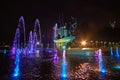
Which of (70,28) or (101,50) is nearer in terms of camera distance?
(101,50)

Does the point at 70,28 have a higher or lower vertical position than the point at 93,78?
higher

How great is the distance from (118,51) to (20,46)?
1871 inches

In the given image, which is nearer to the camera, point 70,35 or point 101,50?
point 101,50

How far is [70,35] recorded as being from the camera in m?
84.9

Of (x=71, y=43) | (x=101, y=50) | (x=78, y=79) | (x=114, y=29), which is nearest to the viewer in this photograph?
(x=78, y=79)

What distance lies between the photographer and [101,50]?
180 feet

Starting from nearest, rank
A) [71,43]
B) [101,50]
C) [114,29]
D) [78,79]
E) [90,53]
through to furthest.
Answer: [78,79]
[90,53]
[101,50]
[71,43]
[114,29]

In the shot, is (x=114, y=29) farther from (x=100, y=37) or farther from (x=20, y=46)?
(x=20, y=46)

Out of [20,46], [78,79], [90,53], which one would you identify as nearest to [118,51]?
[90,53]

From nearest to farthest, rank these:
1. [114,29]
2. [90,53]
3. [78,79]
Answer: [78,79] → [90,53] → [114,29]

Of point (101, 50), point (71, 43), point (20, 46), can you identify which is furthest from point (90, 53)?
point (20, 46)

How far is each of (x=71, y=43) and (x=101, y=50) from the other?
2520 centimetres

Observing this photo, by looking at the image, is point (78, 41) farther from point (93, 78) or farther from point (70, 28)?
point (93, 78)

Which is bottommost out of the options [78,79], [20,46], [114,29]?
[78,79]
